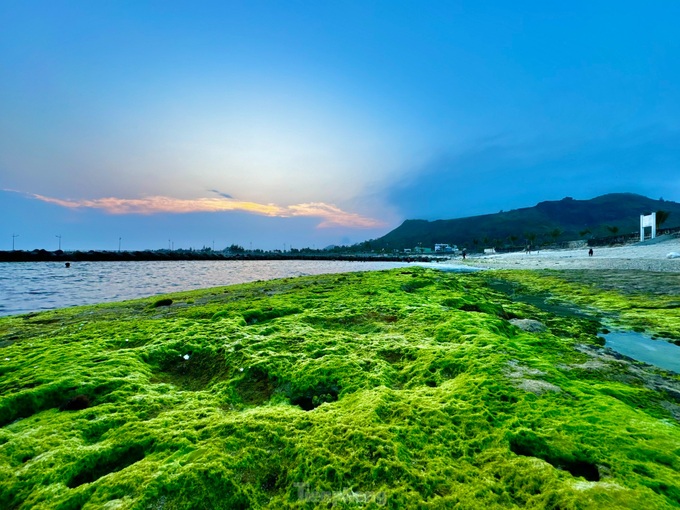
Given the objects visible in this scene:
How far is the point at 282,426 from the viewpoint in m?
3.42

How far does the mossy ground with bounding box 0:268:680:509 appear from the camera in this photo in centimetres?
254

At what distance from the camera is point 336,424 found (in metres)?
3.43

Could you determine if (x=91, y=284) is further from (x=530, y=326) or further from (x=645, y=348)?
(x=645, y=348)

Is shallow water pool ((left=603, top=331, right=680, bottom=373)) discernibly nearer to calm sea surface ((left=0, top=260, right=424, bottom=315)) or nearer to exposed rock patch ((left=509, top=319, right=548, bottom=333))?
exposed rock patch ((left=509, top=319, right=548, bottom=333))

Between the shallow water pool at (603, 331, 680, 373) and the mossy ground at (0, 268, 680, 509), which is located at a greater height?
the mossy ground at (0, 268, 680, 509)

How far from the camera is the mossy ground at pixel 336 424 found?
2.54 m

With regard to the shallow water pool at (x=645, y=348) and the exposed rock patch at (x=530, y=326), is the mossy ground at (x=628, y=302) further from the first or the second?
the exposed rock patch at (x=530, y=326)

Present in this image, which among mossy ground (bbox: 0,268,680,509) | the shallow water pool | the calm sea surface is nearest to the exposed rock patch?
mossy ground (bbox: 0,268,680,509)

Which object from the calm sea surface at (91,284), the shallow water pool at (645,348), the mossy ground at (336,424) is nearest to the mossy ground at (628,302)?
the shallow water pool at (645,348)

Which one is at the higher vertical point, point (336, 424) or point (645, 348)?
point (336, 424)

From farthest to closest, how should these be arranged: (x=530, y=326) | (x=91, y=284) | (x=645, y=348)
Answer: (x=91, y=284)
(x=530, y=326)
(x=645, y=348)

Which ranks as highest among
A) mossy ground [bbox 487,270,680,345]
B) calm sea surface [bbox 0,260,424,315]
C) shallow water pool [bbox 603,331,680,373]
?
mossy ground [bbox 487,270,680,345]

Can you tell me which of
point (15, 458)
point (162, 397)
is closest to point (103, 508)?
point (15, 458)

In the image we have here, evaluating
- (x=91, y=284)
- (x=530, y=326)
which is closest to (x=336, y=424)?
(x=530, y=326)
